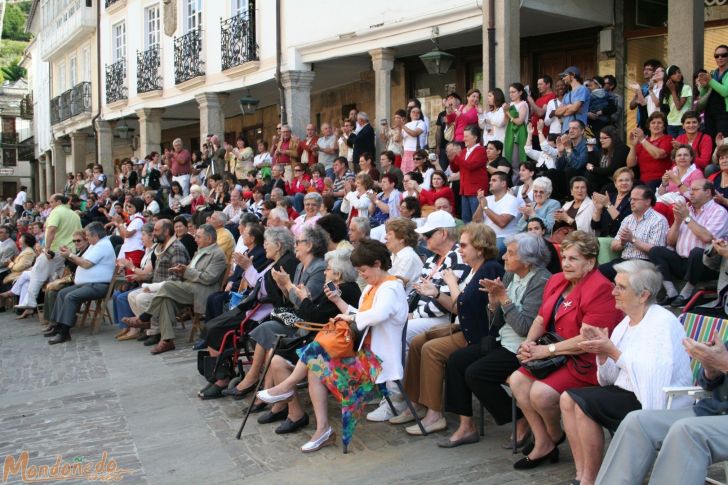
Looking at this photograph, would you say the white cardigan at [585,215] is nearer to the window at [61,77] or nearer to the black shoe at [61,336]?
the black shoe at [61,336]

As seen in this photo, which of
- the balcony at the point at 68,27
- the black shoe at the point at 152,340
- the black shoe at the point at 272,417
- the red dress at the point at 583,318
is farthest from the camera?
the balcony at the point at 68,27

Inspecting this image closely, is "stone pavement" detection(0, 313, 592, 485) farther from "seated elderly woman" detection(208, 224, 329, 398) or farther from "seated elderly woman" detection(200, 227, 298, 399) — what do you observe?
"seated elderly woman" detection(208, 224, 329, 398)

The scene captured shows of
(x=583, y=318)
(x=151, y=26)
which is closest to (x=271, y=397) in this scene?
(x=583, y=318)

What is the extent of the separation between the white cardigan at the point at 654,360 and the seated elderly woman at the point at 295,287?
2740mm

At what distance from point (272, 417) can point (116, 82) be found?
22.9 meters

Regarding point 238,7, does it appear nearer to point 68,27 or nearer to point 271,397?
point 68,27

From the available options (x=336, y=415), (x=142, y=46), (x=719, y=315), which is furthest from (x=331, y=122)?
(x=719, y=315)

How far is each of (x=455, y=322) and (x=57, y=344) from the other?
22.4 ft

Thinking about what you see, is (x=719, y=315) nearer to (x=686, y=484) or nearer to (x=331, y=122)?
(x=686, y=484)

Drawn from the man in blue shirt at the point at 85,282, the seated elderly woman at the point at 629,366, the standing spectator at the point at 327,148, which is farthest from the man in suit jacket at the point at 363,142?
the seated elderly woman at the point at 629,366

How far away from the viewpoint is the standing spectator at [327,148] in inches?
612

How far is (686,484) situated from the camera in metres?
3.80

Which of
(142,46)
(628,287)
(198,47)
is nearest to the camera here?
(628,287)

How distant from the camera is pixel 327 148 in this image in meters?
15.5
